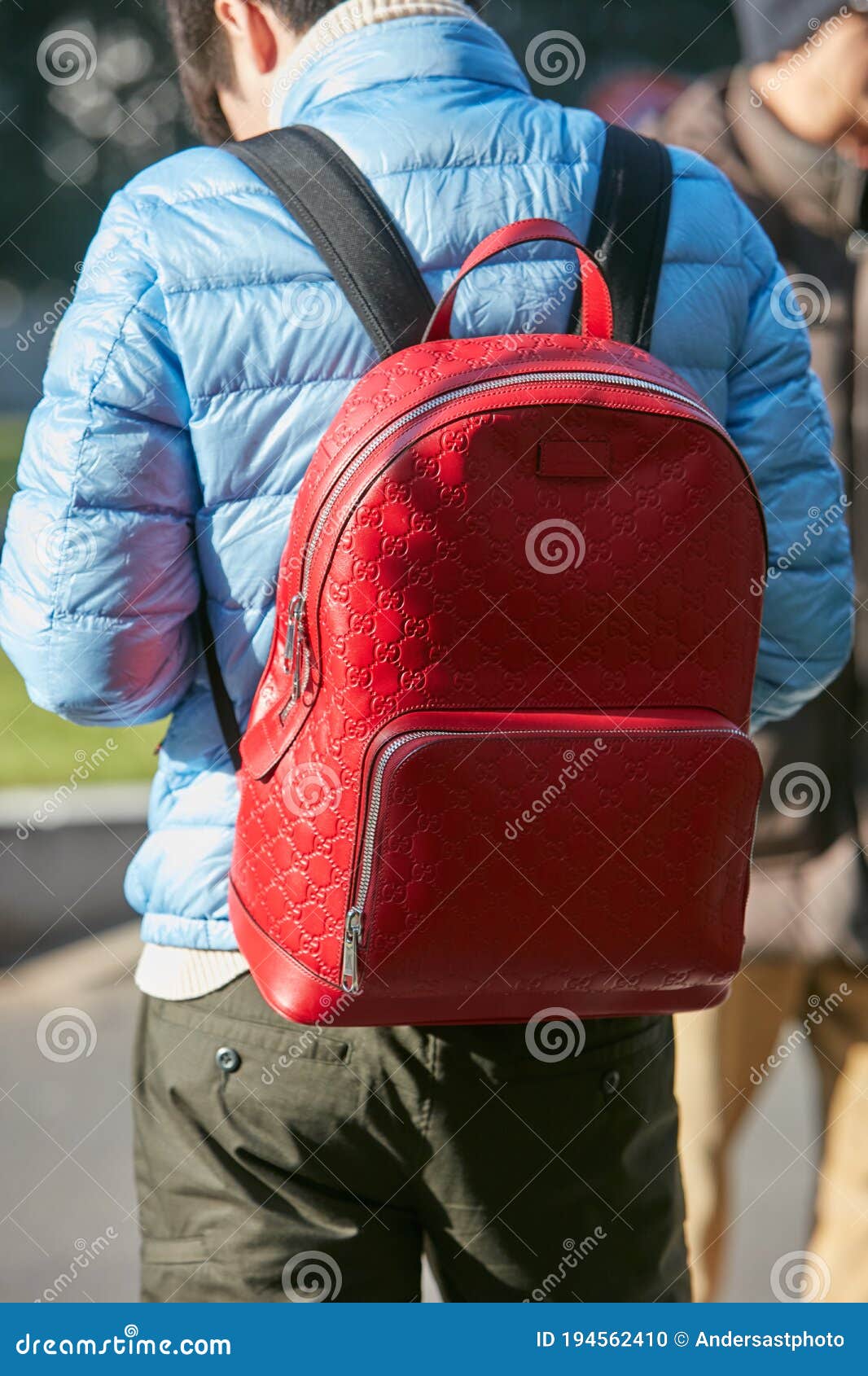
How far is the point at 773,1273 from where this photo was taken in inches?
116

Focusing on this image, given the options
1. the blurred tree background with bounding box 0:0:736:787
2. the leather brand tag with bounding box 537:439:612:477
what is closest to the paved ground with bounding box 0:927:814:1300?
the leather brand tag with bounding box 537:439:612:477

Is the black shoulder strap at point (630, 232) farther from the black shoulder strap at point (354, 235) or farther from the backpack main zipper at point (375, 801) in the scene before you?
the backpack main zipper at point (375, 801)

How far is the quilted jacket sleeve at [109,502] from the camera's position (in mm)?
1375

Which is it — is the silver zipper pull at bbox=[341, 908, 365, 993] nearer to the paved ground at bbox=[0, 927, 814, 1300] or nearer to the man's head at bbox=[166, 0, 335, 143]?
the man's head at bbox=[166, 0, 335, 143]

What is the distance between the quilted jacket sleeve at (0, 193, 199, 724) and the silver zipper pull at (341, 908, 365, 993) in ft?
1.13

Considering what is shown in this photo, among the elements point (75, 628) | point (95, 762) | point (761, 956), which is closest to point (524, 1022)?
point (75, 628)

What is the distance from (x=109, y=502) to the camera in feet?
4.58

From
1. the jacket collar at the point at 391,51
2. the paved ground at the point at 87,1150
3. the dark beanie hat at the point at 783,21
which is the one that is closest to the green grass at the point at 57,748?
the paved ground at the point at 87,1150

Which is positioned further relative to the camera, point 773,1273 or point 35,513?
point 773,1273

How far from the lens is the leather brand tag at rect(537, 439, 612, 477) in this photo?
1.27m

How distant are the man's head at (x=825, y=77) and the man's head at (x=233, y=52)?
1048mm

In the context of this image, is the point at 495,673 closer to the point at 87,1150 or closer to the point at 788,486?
the point at 788,486
